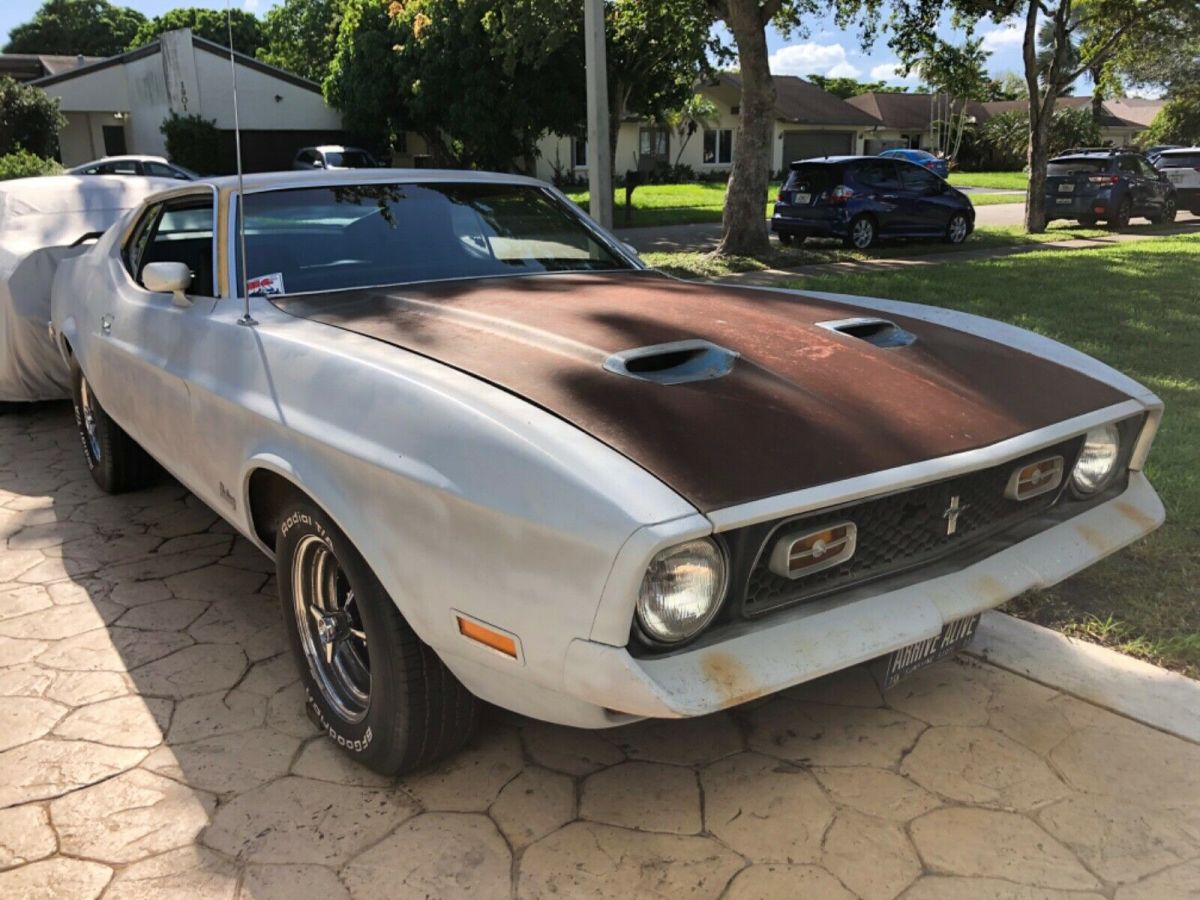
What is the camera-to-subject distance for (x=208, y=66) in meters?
29.1

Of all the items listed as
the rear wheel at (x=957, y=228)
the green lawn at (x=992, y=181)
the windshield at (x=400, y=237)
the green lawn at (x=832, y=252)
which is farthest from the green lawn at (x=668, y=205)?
the windshield at (x=400, y=237)

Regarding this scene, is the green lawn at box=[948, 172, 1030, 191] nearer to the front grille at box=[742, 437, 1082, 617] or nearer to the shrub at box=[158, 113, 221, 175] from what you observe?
the shrub at box=[158, 113, 221, 175]

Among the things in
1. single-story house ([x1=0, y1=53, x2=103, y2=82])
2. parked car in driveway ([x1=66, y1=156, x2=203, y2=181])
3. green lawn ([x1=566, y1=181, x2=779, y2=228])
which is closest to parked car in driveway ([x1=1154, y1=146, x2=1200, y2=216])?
green lawn ([x1=566, y1=181, x2=779, y2=228])

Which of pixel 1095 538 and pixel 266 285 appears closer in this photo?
pixel 1095 538

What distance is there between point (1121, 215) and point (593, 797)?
18.9 meters

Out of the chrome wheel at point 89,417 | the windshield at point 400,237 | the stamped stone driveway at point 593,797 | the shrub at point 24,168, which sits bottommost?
the stamped stone driveway at point 593,797

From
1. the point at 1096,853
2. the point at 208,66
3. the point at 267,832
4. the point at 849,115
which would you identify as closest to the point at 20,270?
the point at 267,832

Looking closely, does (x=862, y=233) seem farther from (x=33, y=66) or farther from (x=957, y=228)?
(x=33, y=66)

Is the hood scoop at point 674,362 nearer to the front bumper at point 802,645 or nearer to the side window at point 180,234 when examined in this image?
the front bumper at point 802,645

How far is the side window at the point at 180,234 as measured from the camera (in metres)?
4.12

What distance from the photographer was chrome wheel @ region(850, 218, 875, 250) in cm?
1531

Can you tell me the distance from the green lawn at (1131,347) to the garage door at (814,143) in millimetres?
30449

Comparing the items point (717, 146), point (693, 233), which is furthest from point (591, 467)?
point (717, 146)

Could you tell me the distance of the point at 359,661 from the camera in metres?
2.66
